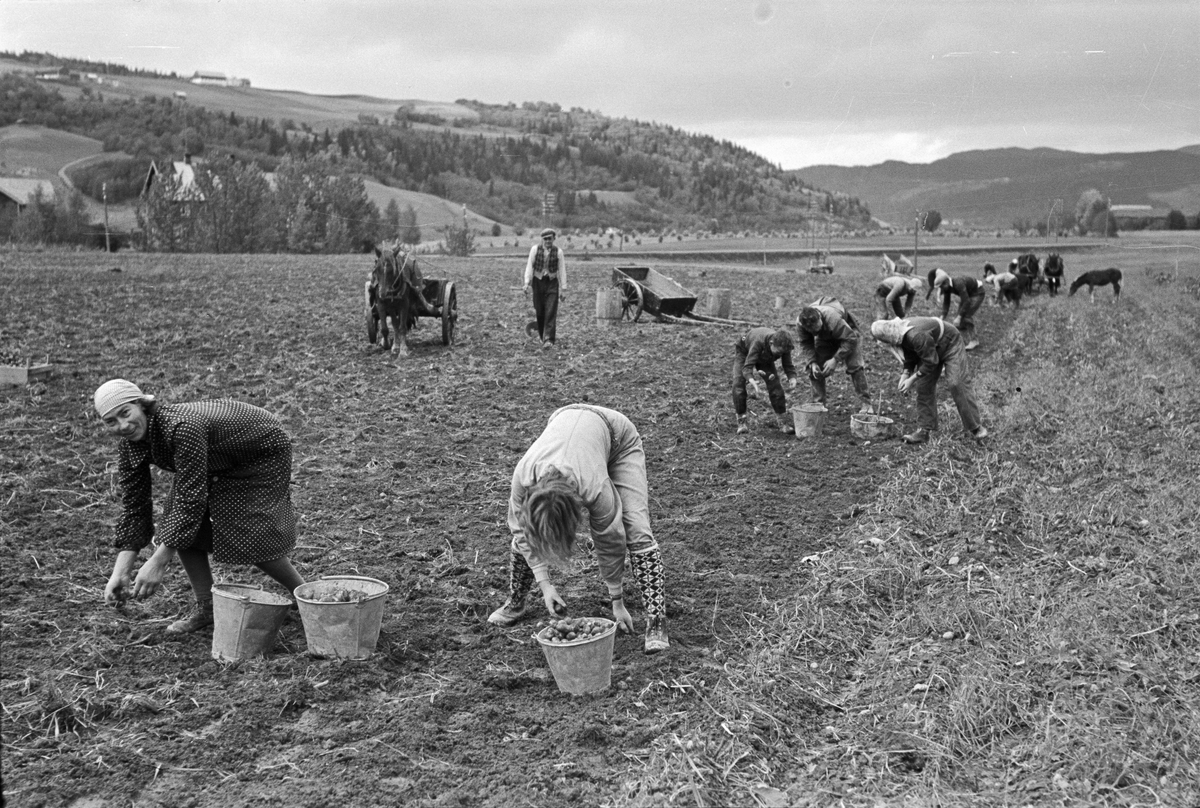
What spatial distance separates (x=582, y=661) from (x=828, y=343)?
23.3 feet

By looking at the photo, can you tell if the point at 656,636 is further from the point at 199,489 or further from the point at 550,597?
the point at 199,489

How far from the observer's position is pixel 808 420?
10664 millimetres

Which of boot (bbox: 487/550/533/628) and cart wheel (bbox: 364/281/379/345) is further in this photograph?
cart wheel (bbox: 364/281/379/345)

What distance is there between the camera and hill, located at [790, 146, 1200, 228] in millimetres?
53688

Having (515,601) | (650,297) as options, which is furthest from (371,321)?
(515,601)

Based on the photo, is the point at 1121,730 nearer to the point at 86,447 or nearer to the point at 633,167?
the point at 86,447

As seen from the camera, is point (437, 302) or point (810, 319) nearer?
point (810, 319)

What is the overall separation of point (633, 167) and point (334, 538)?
145865mm

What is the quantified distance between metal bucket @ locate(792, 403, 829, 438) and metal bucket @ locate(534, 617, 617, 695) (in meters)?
5.95

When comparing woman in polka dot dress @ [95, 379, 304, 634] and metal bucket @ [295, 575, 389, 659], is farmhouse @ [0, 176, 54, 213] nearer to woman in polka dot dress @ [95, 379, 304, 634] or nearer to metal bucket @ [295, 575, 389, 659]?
woman in polka dot dress @ [95, 379, 304, 634]

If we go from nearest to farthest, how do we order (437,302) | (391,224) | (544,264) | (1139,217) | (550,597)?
(550,597)
(544,264)
(437,302)
(1139,217)
(391,224)

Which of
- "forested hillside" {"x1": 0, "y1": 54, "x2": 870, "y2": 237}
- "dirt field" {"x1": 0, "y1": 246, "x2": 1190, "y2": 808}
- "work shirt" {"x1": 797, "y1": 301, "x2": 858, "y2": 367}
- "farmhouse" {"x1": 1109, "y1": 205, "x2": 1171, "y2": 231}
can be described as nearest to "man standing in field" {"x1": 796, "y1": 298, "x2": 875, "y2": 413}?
"work shirt" {"x1": 797, "y1": 301, "x2": 858, "y2": 367}

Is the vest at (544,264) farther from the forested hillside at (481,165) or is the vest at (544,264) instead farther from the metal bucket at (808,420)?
the forested hillside at (481,165)

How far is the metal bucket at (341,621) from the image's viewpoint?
5.24 meters
